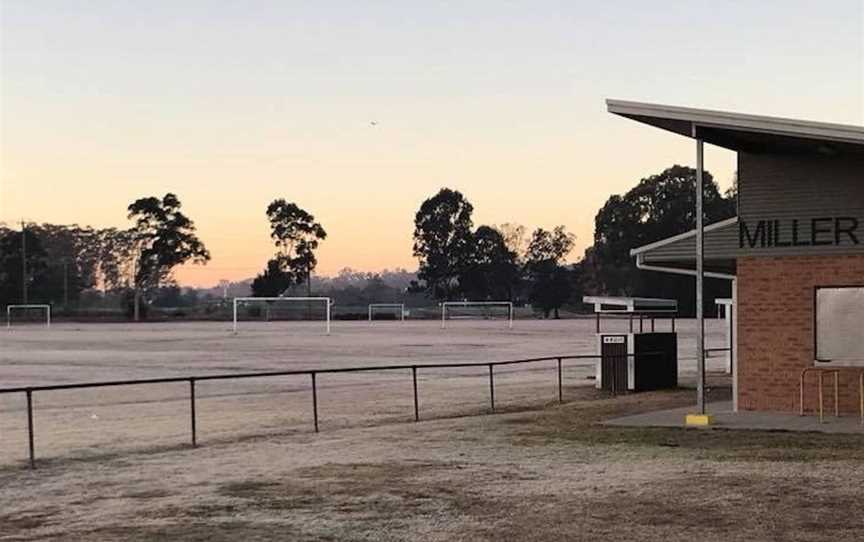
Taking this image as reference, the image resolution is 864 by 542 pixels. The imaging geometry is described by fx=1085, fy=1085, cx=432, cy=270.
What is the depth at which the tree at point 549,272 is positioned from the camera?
134m

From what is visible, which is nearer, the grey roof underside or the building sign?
the building sign

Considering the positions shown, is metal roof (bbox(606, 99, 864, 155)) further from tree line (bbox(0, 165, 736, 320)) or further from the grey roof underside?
tree line (bbox(0, 165, 736, 320))

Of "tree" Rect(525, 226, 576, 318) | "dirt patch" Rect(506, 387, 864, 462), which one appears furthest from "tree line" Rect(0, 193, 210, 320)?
"dirt patch" Rect(506, 387, 864, 462)

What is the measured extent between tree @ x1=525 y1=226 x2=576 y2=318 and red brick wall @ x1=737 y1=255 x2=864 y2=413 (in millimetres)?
111243

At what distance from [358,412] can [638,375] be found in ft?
22.7

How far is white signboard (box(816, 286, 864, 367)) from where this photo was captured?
16422 millimetres

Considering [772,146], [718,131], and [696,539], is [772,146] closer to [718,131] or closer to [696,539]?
[718,131]

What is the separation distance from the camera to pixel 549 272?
137000mm

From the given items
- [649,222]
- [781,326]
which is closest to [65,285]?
[649,222]

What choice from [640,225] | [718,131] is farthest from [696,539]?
[640,225]

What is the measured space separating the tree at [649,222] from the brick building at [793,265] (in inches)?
3667

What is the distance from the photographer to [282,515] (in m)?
8.91

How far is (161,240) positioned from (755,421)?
113 metres

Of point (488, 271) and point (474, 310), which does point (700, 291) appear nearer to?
point (474, 310)
